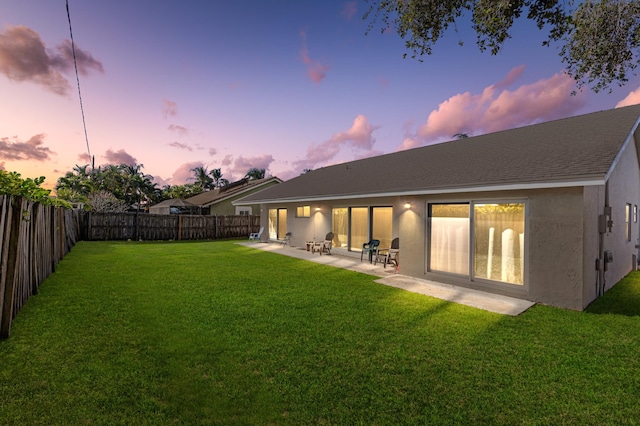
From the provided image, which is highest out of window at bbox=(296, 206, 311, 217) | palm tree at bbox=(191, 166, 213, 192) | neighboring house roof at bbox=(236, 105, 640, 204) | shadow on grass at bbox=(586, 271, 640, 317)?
palm tree at bbox=(191, 166, 213, 192)

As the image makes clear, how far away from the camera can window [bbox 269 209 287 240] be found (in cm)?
1833

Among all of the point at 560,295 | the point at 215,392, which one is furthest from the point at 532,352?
the point at 215,392

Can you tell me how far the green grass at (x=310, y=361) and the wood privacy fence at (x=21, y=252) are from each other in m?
0.36

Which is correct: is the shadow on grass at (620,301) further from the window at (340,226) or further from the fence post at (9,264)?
the fence post at (9,264)

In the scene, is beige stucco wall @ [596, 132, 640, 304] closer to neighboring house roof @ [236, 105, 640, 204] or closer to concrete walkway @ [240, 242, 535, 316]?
neighboring house roof @ [236, 105, 640, 204]

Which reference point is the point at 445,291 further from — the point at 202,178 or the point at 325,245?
the point at 202,178

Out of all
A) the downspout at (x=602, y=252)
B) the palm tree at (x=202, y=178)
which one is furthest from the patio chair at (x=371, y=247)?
the palm tree at (x=202, y=178)

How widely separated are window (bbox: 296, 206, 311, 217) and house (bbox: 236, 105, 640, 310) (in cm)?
394

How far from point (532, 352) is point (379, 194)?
6439 millimetres

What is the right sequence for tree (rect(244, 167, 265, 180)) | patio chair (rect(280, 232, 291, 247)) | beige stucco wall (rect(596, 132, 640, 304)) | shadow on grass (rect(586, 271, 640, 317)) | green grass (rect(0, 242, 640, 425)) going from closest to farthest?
green grass (rect(0, 242, 640, 425)) < shadow on grass (rect(586, 271, 640, 317)) < beige stucco wall (rect(596, 132, 640, 304)) < patio chair (rect(280, 232, 291, 247)) < tree (rect(244, 167, 265, 180))

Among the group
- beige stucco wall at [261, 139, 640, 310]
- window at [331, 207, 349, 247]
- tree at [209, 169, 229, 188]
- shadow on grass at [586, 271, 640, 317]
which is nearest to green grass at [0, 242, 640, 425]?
shadow on grass at [586, 271, 640, 317]

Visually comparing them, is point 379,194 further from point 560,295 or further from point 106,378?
point 106,378

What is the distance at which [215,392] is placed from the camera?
299 cm

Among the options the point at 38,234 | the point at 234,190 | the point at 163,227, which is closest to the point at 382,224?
the point at 38,234
